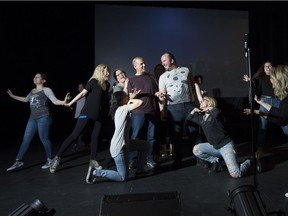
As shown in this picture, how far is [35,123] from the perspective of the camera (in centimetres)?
396

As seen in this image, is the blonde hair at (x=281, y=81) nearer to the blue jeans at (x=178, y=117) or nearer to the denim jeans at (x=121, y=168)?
the blue jeans at (x=178, y=117)

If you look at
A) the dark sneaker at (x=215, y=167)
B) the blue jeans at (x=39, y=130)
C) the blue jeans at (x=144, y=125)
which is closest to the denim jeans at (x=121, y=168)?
the blue jeans at (x=144, y=125)

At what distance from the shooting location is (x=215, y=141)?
3430 mm

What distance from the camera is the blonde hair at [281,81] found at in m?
2.97

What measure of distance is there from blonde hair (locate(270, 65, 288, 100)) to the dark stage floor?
0.90m

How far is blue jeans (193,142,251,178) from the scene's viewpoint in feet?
10.8

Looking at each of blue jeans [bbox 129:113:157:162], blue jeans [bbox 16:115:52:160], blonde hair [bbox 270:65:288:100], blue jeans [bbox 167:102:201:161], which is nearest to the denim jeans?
blue jeans [bbox 129:113:157:162]

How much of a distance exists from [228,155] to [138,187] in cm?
106

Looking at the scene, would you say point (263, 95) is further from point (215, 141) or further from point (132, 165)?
point (132, 165)

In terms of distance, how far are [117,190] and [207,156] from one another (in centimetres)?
128

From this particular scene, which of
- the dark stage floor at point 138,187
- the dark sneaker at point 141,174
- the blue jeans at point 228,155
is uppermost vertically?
the blue jeans at point 228,155

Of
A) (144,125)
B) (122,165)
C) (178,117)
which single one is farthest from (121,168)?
(178,117)

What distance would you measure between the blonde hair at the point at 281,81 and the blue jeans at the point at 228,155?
78cm

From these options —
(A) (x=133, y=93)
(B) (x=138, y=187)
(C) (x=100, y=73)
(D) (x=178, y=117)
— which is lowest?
(B) (x=138, y=187)
